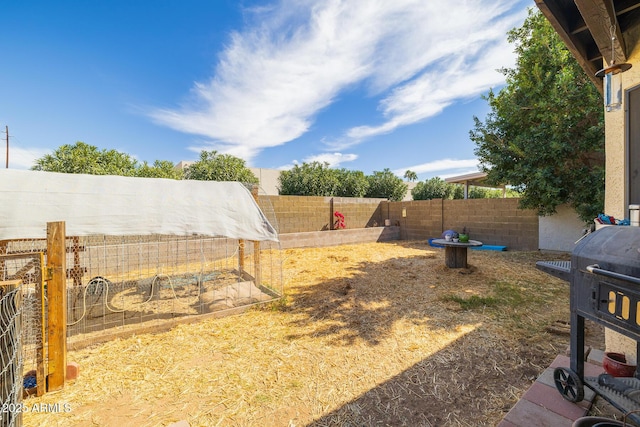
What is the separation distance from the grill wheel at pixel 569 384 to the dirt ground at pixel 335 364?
17.3 inches

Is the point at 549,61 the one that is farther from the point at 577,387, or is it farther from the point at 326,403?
the point at 326,403

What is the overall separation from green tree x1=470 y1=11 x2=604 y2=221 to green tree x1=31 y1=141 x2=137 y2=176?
1832 centimetres

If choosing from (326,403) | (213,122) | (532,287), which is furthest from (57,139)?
(532,287)

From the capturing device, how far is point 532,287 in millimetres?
5316

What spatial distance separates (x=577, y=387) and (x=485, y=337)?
1.60 metres

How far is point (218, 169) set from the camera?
15672 millimetres

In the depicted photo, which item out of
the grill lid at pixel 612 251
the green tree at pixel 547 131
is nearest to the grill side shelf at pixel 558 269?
the grill lid at pixel 612 251

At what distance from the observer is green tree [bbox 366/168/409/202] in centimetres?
1859

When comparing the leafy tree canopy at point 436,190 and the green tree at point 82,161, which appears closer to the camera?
the green tree at point 82,161

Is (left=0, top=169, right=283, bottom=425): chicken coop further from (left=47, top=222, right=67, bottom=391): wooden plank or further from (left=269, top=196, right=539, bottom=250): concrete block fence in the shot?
(left=269, top=196, right=539, bottom=250): concrete block fence

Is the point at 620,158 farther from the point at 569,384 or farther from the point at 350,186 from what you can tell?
the point at 350,186

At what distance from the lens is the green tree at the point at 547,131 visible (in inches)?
261

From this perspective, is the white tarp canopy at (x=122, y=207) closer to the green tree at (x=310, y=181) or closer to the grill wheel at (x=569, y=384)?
the grill wheel at (x=569, y=384)

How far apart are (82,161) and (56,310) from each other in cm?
1526
